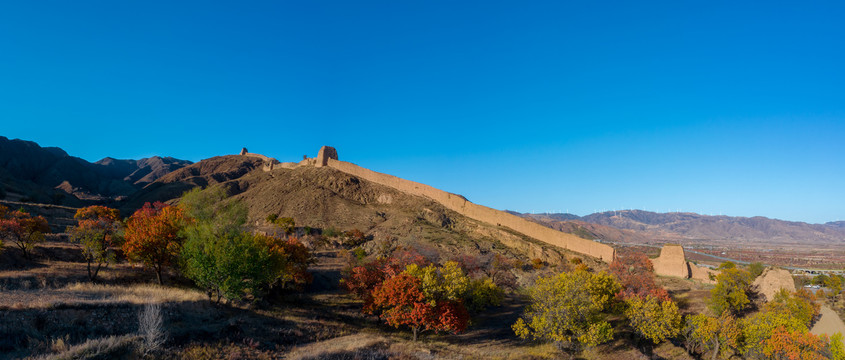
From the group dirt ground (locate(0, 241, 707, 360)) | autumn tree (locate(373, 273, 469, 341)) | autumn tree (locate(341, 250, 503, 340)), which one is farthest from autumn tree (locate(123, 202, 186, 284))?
autumn tree (locate(373, 273, 469, 341))

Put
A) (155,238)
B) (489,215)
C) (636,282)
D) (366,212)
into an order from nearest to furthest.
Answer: (155,238)
(636,282)
(489,215)
(366,212)

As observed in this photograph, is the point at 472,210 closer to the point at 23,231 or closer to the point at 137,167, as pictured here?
the point at 23,231

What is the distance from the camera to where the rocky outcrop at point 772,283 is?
108 feet

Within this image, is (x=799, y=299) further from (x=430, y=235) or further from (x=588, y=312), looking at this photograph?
(x=430, y=235)

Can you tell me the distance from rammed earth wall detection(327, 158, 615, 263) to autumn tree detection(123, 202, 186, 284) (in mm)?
45387

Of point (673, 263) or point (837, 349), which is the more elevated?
point (673, 263)

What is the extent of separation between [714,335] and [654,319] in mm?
3534

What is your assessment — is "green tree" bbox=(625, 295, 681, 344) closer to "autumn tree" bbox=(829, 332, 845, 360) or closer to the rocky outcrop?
"autumn tree" bbox=(829, 332, 845, 360)

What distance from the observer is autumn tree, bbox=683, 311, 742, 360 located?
926 inches

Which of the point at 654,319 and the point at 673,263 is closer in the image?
the point at 654,319

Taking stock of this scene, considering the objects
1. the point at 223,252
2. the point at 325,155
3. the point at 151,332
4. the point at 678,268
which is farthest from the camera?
the point at 325,155

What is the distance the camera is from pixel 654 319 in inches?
995

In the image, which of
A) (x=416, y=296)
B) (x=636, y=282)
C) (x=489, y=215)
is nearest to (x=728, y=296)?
(x=636, y=282)

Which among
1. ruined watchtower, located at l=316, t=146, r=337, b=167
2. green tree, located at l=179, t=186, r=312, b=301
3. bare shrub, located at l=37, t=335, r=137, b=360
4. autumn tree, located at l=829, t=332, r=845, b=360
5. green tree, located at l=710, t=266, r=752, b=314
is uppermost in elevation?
ruined watchtower, located at l=316, t=146, r=337, b=167
